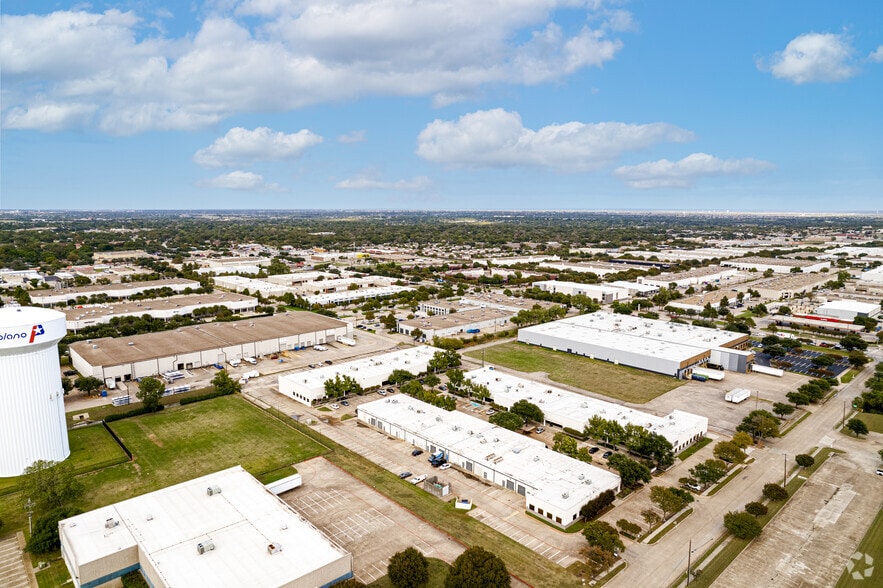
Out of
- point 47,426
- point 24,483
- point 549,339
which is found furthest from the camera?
A: point 549,339

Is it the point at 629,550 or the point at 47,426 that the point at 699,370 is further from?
the point at 47,426

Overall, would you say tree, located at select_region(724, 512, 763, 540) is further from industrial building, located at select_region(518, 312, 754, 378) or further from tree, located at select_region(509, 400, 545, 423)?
industrial building, located at select_region(518, 312, 754, 378)

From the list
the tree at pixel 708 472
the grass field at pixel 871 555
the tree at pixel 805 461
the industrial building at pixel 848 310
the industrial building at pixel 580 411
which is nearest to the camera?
the grass field at pixel 871 555

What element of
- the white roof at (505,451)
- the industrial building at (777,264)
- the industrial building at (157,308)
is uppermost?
the industrial building at (777,264)

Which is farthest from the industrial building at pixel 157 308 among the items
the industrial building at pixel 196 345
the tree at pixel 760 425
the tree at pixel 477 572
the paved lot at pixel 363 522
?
the tree at pixel 760 425

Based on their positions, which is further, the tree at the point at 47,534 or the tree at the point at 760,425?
the tree at the point at 760,425

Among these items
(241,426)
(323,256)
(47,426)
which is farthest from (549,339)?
(323,256)

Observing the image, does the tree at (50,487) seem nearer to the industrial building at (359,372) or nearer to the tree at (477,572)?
the industrial building at (359,372)
